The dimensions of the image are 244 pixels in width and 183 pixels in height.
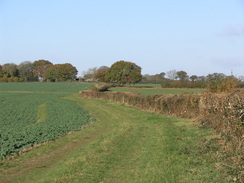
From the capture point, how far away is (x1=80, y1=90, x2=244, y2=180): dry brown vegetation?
9.14 meters

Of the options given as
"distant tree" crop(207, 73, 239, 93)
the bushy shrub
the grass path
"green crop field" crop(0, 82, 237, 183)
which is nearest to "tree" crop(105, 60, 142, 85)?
"distant tree" crop(207, 73, 239, 93)

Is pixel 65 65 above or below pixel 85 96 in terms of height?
above

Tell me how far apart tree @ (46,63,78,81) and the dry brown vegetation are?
9876cm

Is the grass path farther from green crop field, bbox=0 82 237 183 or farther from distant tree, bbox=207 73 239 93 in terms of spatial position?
distant tree, bbox=207 73 239 93

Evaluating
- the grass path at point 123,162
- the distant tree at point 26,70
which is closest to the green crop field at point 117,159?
the grass path at point 123,162

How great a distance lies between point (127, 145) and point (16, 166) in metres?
4.48

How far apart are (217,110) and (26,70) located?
5518 inches

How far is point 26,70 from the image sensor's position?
145 metres

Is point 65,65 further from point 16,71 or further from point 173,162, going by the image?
point 173,162

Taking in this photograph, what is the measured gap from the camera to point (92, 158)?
10.4 meters

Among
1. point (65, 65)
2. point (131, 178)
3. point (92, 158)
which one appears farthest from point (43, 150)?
point (65, 65)

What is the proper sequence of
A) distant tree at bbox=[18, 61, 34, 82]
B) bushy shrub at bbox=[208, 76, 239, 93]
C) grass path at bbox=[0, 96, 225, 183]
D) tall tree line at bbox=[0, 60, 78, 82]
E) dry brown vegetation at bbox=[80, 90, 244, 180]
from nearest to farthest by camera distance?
grass path at bbox=[0, 96, 225, 183] < dry brown vegetation at bbox=[80, 90, 244, 180] < bushy shrub at bbox=[208, 76, 239, 93] < tall tree line at bbox=[0, 60, 78, 82] < distant tree at bbox=[18, 61, 34, 82]

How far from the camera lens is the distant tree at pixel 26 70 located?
464 feet

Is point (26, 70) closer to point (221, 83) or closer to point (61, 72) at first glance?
point (61, 72)
